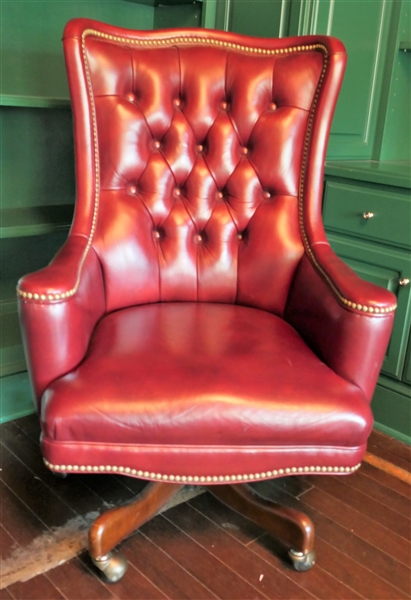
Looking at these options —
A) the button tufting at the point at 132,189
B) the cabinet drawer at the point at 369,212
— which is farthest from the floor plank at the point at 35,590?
the cabinet drawer at the point at 369,212

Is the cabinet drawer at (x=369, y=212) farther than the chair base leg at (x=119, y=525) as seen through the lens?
Yes

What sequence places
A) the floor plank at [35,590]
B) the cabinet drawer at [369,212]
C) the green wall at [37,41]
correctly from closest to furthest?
the floor plank at [35,590], the cabinet drawer at [369,212], the green wall at [37,41]

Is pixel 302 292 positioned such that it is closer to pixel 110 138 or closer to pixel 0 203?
pixel 110 138

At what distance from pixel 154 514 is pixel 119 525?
111mm

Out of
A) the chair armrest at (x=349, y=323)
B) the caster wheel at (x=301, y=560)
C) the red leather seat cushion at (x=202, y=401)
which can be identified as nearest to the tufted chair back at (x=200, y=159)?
the chair armrest at (x=349, y=323)

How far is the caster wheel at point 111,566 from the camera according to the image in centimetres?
115

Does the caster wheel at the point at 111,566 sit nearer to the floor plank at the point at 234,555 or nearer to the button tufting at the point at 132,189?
the floor plank at the point at 234,555

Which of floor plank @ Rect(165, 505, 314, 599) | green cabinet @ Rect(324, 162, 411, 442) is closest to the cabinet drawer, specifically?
green cabinet @ Rect(324, 162, 411, 442)

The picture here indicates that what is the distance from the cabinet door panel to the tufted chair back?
38cm

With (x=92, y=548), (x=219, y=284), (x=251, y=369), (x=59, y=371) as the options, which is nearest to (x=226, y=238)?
(x=219, y=284)

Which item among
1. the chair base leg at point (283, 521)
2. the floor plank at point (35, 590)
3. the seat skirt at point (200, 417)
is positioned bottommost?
the floor plank at point (35, 590)

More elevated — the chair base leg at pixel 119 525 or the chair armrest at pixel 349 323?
the chair armrest at pixel 349 323

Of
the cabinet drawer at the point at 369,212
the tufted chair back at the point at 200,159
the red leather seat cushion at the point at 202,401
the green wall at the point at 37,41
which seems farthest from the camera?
the green wall at the point at 37,41

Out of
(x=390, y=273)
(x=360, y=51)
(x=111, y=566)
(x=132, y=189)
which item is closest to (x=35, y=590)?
(x=111, y=566)
